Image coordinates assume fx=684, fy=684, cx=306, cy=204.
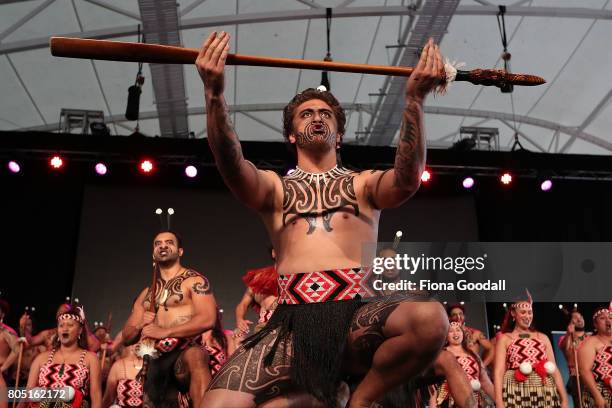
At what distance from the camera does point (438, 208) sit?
11.4 m

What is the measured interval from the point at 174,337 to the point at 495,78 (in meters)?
3.70

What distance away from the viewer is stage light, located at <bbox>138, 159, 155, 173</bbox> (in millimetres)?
9898

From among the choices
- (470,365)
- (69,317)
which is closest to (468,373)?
(470,365)

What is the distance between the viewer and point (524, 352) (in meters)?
7.27

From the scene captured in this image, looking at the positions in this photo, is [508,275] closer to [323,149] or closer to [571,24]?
[571,24]

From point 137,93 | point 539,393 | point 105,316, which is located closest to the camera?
point 539,393

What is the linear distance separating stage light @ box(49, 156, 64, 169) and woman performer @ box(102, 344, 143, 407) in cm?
357

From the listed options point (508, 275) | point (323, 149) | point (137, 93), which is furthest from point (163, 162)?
point (323, 149)

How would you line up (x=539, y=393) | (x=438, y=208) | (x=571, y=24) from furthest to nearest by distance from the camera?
(x=438, y=208), (x=571, y=24), (x=539, y=393)

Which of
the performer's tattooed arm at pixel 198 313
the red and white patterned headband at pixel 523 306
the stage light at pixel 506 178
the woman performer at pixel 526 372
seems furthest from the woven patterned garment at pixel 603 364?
the performer's tattooed arm at pixel 198 313

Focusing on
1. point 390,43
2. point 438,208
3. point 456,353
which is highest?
point 390,43

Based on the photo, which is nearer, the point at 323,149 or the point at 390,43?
the point at 323,149

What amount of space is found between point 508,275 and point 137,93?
6253 millimetres

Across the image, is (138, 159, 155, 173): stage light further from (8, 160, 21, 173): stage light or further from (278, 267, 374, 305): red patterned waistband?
(278, 267, 374, 305): red patterned waistband
